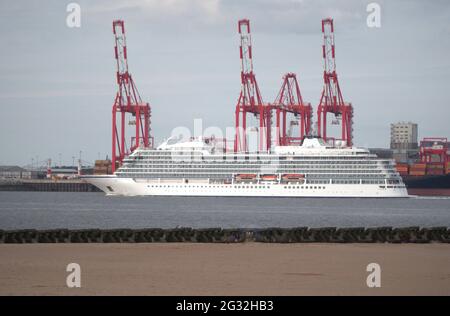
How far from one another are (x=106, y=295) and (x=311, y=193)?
84751mm

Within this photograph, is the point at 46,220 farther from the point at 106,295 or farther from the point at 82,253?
the point at 106,295

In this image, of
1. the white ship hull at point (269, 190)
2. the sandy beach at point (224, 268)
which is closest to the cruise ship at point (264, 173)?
the white ship hull at point (269, 190)

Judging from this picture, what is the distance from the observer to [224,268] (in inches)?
899

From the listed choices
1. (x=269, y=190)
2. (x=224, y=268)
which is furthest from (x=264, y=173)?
(x=224, y=268)

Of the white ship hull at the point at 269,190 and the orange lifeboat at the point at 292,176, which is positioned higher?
the orange lifeboat at the point at 292,176

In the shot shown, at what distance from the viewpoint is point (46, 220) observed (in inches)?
2163

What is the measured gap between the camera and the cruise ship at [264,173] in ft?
335

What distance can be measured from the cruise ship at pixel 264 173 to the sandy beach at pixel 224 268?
72202 mm

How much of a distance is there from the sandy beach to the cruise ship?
7220cm

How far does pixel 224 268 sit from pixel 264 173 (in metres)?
81.2

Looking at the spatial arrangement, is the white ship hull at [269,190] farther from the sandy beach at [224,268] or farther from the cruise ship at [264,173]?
the sandy beach at [224,268]

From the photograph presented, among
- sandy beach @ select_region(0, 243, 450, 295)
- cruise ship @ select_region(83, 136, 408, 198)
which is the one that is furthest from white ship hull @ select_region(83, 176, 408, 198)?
sandy beach @ select_region(0, 243, 450, 295)
